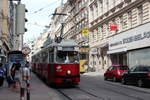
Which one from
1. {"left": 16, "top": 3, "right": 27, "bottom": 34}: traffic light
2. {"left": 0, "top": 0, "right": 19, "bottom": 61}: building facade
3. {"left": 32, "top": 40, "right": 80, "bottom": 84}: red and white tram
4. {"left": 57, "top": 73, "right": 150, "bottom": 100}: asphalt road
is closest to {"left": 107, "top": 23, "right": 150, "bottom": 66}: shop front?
{"left": 57, "top": 73, "right": 150, "bottom": 100}: asphalt road

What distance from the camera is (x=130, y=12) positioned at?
3353 centimetres

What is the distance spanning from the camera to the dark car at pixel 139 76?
18.5 meters

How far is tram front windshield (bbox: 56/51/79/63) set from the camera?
1828 centimetres

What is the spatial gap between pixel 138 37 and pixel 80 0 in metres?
33.8

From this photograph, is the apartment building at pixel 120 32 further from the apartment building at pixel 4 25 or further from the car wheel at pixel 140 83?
the apartment building at pixel 4 25

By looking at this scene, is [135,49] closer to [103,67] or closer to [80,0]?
[103,67]

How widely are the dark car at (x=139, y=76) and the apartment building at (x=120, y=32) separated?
8202 millimetres

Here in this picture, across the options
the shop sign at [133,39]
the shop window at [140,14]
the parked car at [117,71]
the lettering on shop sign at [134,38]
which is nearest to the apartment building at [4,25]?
the shop sign at [133,39]

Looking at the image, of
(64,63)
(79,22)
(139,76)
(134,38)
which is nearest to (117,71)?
(139,76)

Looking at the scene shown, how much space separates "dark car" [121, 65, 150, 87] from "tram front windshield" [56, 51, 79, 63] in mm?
4413

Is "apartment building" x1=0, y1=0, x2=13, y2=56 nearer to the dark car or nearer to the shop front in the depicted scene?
the shop front

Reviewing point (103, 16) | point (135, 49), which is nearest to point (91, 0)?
point (103, 16)

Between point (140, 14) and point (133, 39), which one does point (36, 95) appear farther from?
point (140, 14)

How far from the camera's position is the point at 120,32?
35.7 meters
